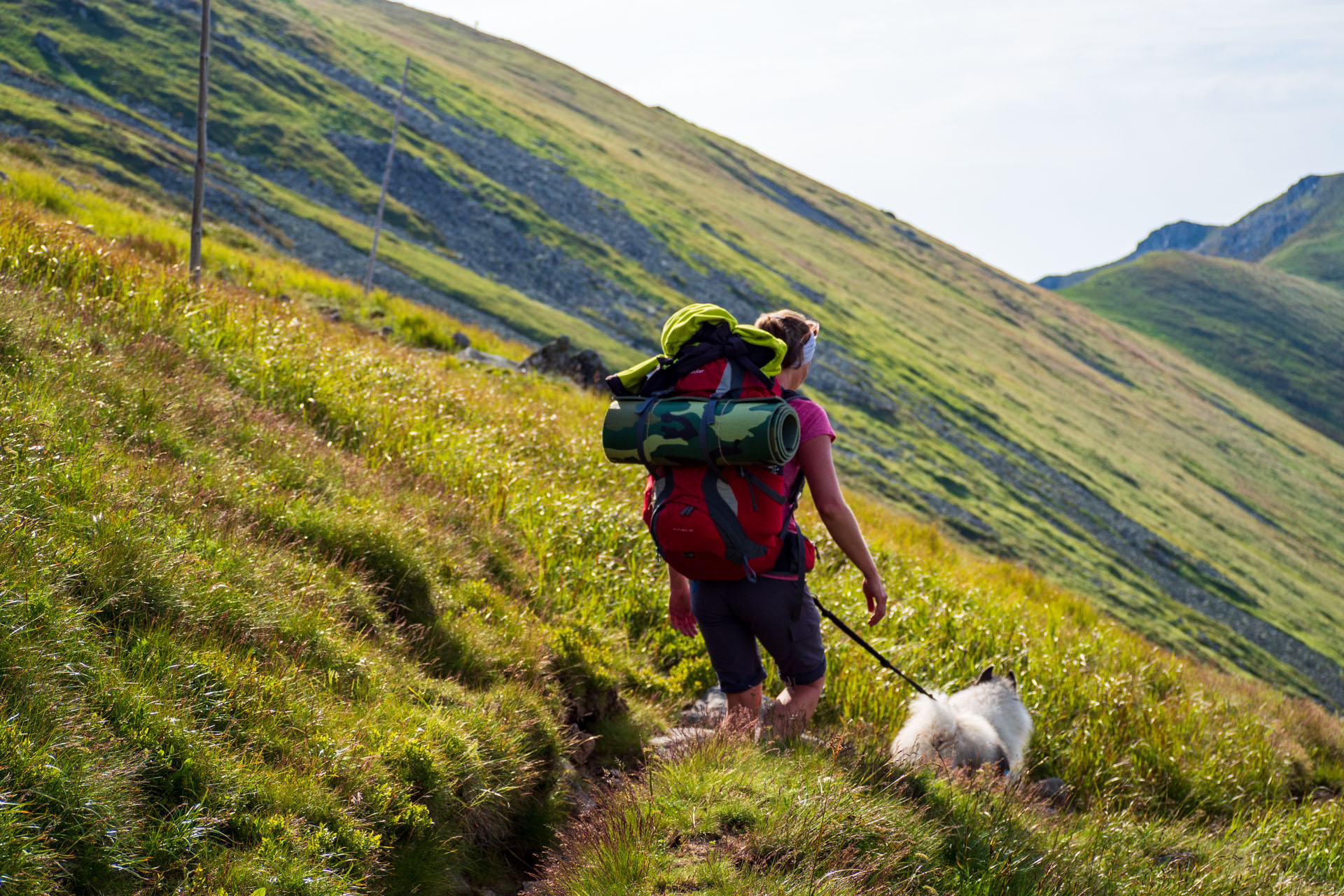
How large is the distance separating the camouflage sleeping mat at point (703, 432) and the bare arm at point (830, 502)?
11.9 inches

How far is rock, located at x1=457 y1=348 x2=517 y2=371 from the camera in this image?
17.2m

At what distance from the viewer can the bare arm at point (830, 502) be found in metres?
4.30

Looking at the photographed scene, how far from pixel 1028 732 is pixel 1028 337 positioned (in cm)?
10531

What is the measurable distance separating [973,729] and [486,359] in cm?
A: 1441

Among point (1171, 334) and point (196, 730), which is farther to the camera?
point (1171, 334)

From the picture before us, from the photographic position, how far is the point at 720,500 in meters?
4.12

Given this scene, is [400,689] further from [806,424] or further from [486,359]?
[486,359]

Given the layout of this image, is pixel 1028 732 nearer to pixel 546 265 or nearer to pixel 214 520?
pixel 214 520

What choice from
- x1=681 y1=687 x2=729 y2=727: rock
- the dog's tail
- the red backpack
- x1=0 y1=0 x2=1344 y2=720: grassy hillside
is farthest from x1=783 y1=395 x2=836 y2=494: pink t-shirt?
x1=0 y1=0 x2=1344 y2=720: grassy hillside

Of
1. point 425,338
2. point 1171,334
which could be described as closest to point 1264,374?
point 1171,334

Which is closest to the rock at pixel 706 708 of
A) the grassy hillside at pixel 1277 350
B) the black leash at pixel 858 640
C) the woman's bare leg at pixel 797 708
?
the woman's bare leg at pixel 797 708

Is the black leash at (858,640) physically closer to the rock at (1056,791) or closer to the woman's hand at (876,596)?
the woman's hand at (876,596)

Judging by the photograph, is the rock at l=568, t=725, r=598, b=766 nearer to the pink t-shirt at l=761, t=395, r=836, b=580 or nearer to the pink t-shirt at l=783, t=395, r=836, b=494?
the pink t-shirt at l=761, t=395, r=836, b=580

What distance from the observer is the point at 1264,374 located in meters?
174
